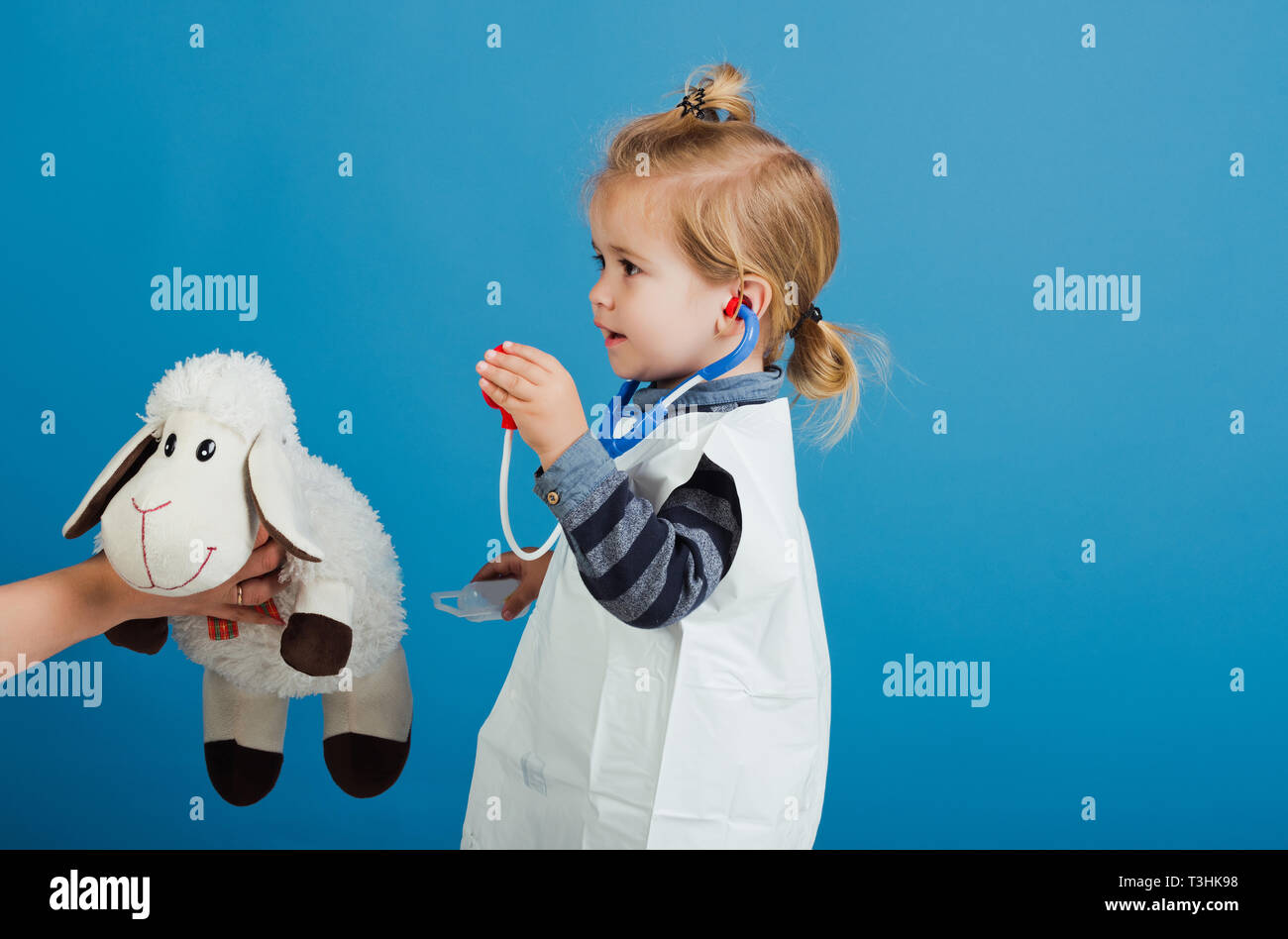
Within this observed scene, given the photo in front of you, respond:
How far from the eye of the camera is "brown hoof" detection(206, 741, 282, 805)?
131cm

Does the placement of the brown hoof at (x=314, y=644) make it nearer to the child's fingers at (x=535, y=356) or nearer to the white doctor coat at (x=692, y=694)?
the white doctor coat at (x=692, y=694)

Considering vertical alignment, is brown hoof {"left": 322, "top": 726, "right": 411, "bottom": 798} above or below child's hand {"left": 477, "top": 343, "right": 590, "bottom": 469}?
below

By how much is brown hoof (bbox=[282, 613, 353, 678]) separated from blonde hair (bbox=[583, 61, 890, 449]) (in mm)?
502

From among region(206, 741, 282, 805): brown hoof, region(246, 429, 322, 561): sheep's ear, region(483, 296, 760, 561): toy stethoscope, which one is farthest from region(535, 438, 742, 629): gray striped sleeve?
region(206, 741, 282, 805): brown hoof

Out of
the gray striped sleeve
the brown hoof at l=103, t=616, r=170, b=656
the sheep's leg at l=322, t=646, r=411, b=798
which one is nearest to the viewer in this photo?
the gray striped sleeve

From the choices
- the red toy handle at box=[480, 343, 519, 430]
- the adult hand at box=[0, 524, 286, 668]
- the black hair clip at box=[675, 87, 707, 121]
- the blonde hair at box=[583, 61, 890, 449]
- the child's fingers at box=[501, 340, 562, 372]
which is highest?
the black hair clip at box=[675, 87, 707, 121]

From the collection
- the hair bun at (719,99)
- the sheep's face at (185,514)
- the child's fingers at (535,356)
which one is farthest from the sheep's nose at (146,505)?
the hair bun at (719,99)

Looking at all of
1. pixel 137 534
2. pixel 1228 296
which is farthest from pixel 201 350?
pixel 1228 296

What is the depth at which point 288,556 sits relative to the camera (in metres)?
1.15

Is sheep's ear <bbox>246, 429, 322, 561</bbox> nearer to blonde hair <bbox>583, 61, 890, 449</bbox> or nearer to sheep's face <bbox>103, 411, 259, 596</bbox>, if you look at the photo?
sheep's face <bbox>103, 411, 259, 596</bbox>

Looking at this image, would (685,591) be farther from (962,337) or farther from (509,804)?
(962,337)

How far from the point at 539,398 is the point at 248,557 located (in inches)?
12.9

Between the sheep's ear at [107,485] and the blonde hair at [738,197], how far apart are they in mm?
509

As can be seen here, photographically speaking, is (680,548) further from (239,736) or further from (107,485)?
(239,736)
